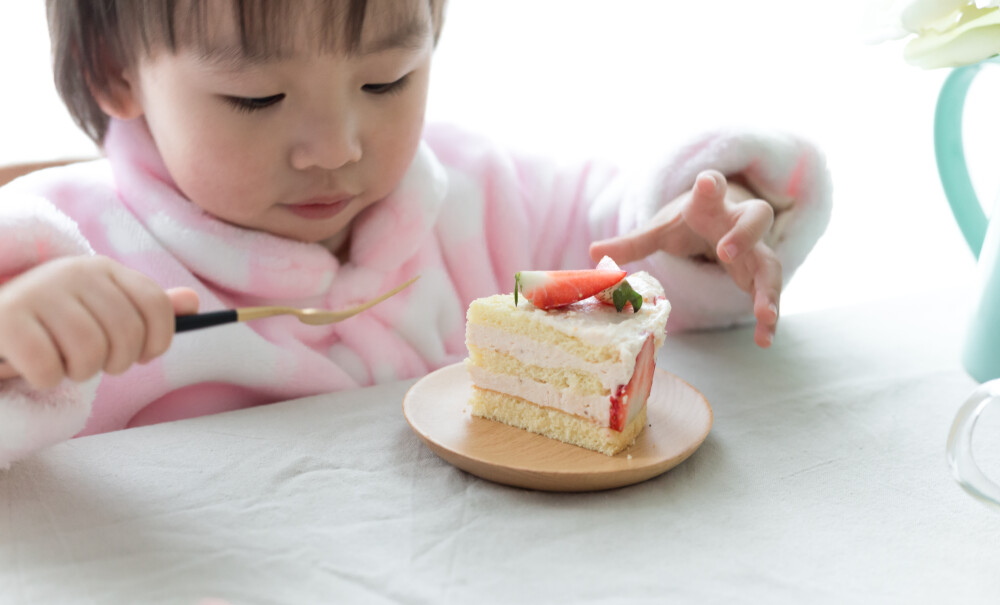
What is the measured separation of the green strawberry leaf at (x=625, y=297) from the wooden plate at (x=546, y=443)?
11 cm

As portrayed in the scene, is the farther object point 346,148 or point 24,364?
point 346,148

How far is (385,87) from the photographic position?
86 cm

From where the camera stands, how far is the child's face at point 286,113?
76 centimetres

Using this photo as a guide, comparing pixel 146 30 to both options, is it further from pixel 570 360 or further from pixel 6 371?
pixel 570 360

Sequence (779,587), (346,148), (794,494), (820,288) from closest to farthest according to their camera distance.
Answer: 1. (779,587)
2. (794,494)
3. (346,148)
4. (820,288)

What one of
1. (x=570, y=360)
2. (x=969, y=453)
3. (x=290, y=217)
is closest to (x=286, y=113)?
(x=290, y=217)

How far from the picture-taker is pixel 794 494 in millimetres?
661

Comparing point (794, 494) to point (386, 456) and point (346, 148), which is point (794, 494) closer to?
point (386, 456)

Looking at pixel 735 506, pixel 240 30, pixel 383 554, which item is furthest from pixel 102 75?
pixel 735 506

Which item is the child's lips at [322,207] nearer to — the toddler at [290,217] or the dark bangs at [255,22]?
the toddler at [290,217]

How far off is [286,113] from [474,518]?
43 cm

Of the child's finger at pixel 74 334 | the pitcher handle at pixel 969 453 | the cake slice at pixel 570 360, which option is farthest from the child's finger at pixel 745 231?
the child's finger at pixel 74 334

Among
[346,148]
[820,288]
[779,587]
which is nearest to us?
[779,587]

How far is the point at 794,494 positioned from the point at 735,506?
6 centimetres
